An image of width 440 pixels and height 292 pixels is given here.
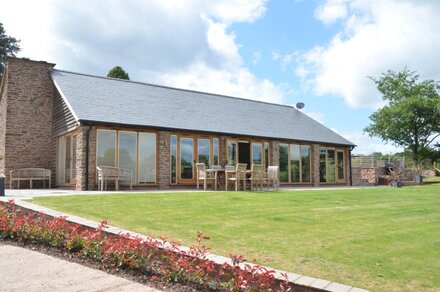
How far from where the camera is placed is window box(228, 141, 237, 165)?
1897 centimetres

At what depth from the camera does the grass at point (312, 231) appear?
13.7 feet

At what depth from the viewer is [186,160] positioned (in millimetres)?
17562

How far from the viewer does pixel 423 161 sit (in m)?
39.0

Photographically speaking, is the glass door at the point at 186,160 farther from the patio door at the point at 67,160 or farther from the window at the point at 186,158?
the patio door at the point at 67,160

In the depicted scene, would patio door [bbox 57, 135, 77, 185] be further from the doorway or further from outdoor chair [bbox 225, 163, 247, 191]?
the doorway

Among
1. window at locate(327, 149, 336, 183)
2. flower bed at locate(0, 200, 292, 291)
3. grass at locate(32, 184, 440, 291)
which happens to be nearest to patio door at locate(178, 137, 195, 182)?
grass at locate(32, 184, 440, 291)

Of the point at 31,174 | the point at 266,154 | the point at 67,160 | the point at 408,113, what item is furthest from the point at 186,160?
the point at 408,113

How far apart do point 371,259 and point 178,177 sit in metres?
13.2

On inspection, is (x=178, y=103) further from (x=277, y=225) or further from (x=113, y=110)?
(x=277, y=225)

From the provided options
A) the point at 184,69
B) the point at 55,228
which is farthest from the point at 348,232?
the point at 184,69

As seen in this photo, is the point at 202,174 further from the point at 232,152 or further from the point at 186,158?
the point at 232,152

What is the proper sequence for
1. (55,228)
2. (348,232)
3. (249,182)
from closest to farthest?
(55,228) → (348,232) → (249,182)

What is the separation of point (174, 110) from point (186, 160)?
286cm

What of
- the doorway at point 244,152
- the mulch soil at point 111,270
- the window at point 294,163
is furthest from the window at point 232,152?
the mulch soil at point 111,270
